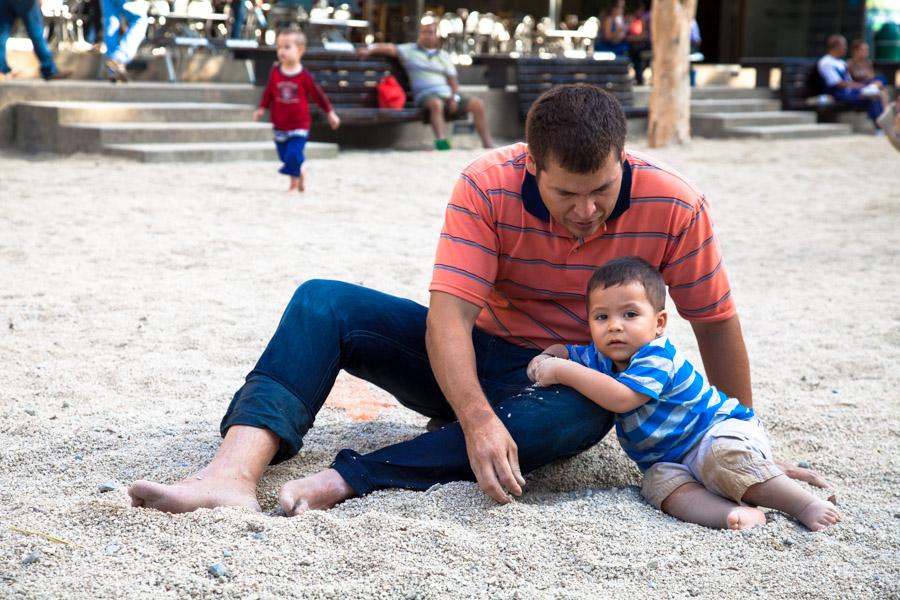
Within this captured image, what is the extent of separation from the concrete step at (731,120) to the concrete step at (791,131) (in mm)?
140

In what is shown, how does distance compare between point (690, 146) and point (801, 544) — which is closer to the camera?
point (801, 544)

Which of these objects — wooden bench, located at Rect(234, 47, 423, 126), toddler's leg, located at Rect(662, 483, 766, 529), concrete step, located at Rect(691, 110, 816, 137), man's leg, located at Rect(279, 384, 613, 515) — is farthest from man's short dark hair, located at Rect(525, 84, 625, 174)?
concrete step, located at Rect(691, 110, 816, 137)

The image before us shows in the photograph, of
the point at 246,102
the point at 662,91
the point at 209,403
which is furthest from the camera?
the point at 662,91

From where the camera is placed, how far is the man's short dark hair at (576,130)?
249cm

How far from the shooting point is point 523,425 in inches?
105

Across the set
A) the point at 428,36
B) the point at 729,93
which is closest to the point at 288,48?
the point at 428,36

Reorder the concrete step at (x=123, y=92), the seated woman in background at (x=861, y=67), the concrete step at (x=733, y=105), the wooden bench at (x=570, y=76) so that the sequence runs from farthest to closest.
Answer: the seated woman in background at (x=861, y=67), the concrete step at (x=733, y=105), the wooden bench at (x=570, y=76), the concrete step at (x=123, y=92)

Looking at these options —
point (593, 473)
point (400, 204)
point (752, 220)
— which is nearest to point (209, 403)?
point (593, 473)

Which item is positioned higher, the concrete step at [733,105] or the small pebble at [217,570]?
the concrete step at [733,105]

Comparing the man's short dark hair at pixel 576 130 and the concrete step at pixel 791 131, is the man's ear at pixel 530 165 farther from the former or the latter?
the concrete step at pixel 791 131

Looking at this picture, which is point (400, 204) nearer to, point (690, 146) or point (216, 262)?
point (216, 262)

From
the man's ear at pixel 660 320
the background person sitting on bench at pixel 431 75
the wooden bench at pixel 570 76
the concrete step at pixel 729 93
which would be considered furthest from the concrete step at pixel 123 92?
the man's ear at pixel 660 320

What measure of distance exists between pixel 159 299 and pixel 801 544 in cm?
345

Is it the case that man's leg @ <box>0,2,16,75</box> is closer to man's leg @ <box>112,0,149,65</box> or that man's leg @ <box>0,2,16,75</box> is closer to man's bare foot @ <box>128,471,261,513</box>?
man's leg @ <box>112,0,149,65</box>
